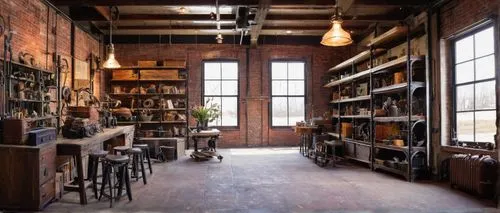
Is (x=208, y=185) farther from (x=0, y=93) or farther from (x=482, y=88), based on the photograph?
(x=482, y=88)

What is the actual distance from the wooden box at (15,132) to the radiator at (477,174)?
5659 millimetres

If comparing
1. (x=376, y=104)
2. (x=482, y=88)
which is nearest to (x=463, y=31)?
(x=482, y=88)

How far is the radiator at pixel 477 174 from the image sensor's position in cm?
492

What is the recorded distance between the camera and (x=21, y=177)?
416cm

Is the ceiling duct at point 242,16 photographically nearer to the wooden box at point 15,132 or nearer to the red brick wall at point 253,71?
the red brick wall at point 253,71

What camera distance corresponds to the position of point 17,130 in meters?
4.21

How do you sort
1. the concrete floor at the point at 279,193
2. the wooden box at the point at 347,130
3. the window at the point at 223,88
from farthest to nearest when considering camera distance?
1. the window at the point at 223,88
2. the wooden box at the point at 347,130
3. the concrete floor at the point at 279,193

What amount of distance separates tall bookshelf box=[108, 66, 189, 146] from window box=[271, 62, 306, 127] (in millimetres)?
2675

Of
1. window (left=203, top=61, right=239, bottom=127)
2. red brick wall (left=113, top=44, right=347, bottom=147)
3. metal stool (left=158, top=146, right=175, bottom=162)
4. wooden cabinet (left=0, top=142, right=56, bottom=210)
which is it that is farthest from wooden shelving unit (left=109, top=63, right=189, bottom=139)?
wooden cabinet (left=0, top=142, right=56, bottom=210)

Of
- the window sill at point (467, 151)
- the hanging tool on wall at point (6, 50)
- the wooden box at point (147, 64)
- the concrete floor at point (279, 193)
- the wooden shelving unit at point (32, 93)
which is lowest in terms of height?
the concrete floor at point (279, 193)

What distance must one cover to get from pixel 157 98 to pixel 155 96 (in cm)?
10

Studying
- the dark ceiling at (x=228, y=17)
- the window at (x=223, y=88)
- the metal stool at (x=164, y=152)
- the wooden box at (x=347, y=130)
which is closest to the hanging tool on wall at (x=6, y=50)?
the dark ceiling at (x=228, y=17)

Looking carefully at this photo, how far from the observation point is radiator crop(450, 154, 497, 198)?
16.1ft

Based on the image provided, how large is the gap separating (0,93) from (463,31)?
22.9 feet
